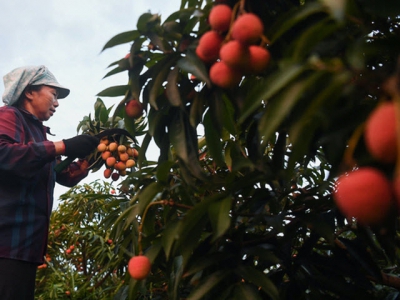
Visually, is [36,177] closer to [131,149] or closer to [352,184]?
[131,149]

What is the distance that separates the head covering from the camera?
2.00 metres

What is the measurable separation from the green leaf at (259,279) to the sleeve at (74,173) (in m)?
1.24

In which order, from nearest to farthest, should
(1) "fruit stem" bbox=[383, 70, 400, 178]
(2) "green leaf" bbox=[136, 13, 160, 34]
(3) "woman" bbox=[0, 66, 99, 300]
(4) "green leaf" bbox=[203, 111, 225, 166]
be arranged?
1. (1) "fruit stem" bbox=[383, 70, 400, 178]
2. (2) "green leaf" bbox=[136, 13, 160, 34]
3. (4) "green leaf" bbox=[203, 111, 225, 166]
4. (3) "woman" bbox=[0, 66, 99, 300]

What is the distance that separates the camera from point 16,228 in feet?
5.52

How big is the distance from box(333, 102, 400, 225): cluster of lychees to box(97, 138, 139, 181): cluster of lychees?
4.43 ft

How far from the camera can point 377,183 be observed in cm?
44

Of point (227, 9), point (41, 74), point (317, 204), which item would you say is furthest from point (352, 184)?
point (41, 74)

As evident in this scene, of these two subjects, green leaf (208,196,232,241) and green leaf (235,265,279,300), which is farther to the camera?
green leaf (235,265,279,300)

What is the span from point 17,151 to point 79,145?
0.22m

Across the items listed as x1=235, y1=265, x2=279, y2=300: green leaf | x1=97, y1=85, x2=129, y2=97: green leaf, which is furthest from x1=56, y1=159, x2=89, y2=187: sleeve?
x1=235, y1=265, x2=279, y2=300: green leaf

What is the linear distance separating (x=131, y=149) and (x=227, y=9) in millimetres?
1145

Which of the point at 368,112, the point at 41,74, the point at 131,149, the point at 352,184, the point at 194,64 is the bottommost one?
the point at 352,184

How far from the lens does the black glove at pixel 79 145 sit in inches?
69.9

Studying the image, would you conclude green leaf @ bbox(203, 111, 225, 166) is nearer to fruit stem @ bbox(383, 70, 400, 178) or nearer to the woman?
fruit stem @ bbox(383, 70, 400, 178)
